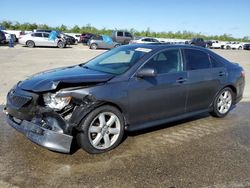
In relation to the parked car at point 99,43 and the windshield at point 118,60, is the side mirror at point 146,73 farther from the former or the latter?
the parked car at point 99,43

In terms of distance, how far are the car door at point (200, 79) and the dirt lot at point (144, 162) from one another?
23.2 inches

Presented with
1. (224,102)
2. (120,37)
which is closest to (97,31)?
(120,37)

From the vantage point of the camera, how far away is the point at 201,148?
16.0 ft

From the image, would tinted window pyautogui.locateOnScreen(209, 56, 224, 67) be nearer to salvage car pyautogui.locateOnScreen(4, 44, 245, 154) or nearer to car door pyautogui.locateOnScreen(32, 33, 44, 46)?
salvage car pyautogui.locateOnScreen(4, 44, 245, 154)

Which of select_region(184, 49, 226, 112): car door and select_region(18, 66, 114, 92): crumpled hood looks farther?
select_region(184, 49, 226, 112): car door

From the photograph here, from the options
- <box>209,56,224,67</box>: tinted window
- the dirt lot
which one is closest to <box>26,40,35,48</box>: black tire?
the dirt lot

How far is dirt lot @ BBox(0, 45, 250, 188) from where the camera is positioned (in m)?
3.71

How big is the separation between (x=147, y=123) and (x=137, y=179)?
142 cm

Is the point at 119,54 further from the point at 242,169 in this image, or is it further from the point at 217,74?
the point at 242,169

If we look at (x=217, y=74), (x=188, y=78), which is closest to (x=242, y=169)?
(x=188, y=78)

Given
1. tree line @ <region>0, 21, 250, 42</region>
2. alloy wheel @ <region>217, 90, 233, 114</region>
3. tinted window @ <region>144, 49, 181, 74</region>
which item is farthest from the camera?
tree line @ <region>0, 21, 250, 42</region>

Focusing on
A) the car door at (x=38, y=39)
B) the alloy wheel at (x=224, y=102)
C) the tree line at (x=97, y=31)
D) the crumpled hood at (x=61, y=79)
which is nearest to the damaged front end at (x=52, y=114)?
the crumpled hood at (x=61, y=79)

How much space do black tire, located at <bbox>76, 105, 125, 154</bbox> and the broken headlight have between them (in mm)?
353

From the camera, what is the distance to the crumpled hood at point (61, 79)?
14.3 ft
